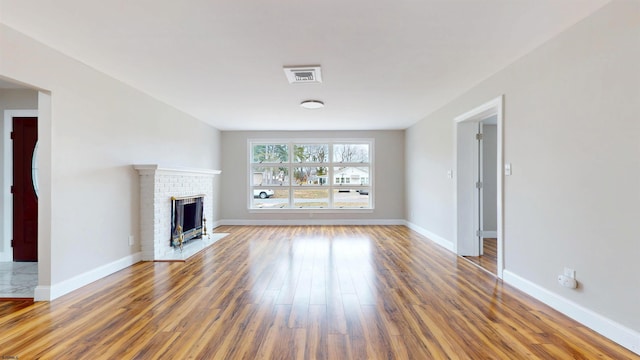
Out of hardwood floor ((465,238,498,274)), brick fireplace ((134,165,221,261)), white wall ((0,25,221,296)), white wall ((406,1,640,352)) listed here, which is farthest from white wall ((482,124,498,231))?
white wall ((0,25,221,296))

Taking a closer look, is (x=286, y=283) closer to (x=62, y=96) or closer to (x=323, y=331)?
(x=323, y=331)

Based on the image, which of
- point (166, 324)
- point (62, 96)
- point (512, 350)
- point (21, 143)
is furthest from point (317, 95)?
point (21, 143)

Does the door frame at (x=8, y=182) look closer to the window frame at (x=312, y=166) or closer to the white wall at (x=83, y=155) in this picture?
the white wall at (x=83, y=155)

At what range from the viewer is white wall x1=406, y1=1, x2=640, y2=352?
1942mm

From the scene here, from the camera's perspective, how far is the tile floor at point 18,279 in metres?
2.85

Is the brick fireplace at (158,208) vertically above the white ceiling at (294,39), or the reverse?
the white ceiling at (294,39)

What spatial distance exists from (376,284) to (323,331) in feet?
3.68

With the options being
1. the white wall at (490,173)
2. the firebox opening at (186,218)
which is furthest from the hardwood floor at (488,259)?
the firebox opening at (186,218)

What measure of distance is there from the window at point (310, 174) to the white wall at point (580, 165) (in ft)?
14.0

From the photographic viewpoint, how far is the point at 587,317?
2.20 metres

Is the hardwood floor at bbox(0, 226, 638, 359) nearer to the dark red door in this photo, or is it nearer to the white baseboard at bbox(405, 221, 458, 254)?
the white baseboard at bbox(405, 221, 458, 254)

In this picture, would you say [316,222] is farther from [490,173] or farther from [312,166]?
[490,173]

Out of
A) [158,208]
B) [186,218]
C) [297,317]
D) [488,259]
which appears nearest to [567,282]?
[488,259]

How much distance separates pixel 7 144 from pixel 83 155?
1914 millimetres
